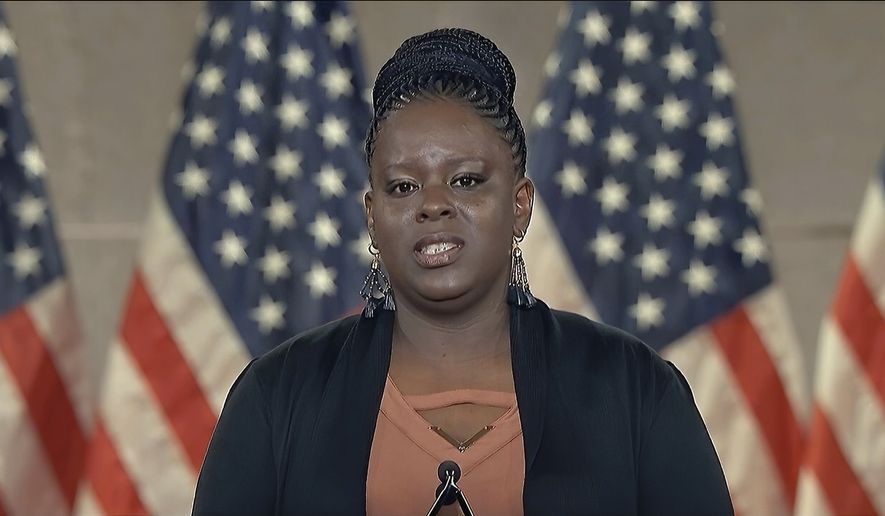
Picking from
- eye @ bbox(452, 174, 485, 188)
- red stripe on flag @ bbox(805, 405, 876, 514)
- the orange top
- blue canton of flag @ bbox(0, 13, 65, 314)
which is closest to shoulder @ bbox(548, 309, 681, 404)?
the orange top

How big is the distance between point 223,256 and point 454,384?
1.34 meters

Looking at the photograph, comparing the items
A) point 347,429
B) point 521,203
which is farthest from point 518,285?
point 347,429

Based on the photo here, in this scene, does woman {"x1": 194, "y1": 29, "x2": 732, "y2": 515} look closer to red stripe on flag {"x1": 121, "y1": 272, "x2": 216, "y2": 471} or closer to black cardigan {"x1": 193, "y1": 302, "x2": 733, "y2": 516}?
black cardigan {"x1": 193, "y1": 302, "x2": 733, "y2": 516}

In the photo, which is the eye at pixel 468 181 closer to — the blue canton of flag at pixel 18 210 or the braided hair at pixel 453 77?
the braided hair at pixel 453 77

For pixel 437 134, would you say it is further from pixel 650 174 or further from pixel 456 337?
pixel 650 174

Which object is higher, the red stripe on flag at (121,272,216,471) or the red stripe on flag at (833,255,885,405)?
the red stripe on flag at (121,272,216,471)

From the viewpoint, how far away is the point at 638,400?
147 cm

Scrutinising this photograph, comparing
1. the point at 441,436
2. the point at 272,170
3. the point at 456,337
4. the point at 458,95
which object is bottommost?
the point at 441,436

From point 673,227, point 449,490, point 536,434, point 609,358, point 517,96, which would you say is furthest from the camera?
point 517,96

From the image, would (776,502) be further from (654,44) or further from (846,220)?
A: (654,44)

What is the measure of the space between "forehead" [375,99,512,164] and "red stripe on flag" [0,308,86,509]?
1601 millimetres

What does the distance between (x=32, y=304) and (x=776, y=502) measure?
1797 mm

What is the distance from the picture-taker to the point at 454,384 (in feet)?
5.05

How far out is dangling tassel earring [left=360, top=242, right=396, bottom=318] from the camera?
162 centimetres
